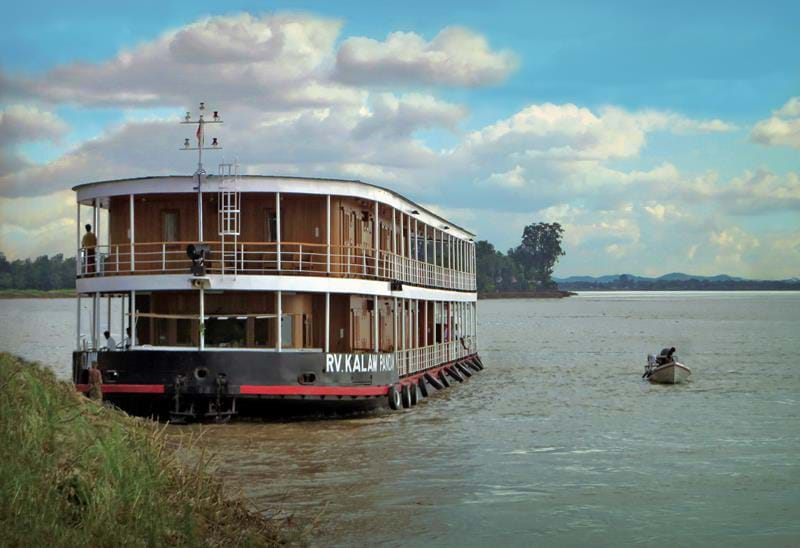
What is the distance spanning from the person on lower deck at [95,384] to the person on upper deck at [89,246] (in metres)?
3.65

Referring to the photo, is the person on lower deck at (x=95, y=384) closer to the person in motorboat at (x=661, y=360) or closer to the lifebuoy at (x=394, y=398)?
the lifebuoy at (x=394, y=398)

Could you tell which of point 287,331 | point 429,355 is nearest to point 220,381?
point 287,331

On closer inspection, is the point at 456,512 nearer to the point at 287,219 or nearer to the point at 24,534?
the point at 24,534

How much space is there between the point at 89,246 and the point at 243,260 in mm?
5213

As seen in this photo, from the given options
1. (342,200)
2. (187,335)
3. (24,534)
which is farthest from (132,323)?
(24,534)

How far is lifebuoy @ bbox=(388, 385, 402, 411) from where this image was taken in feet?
85.3

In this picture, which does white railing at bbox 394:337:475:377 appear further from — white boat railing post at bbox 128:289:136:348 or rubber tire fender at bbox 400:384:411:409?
white boat railing post at bbox 128:289:136:348

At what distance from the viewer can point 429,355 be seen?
34.8 m

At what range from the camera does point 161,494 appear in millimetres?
12219

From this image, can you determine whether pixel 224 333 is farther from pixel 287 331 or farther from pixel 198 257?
pixel 198 257

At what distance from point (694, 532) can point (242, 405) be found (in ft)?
36.6

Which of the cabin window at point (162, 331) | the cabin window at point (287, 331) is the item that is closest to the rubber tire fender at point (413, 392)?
the cabin window at point (287, 331)

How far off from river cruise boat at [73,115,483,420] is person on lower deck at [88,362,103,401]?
1.74ft

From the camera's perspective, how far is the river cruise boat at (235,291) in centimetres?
2328
